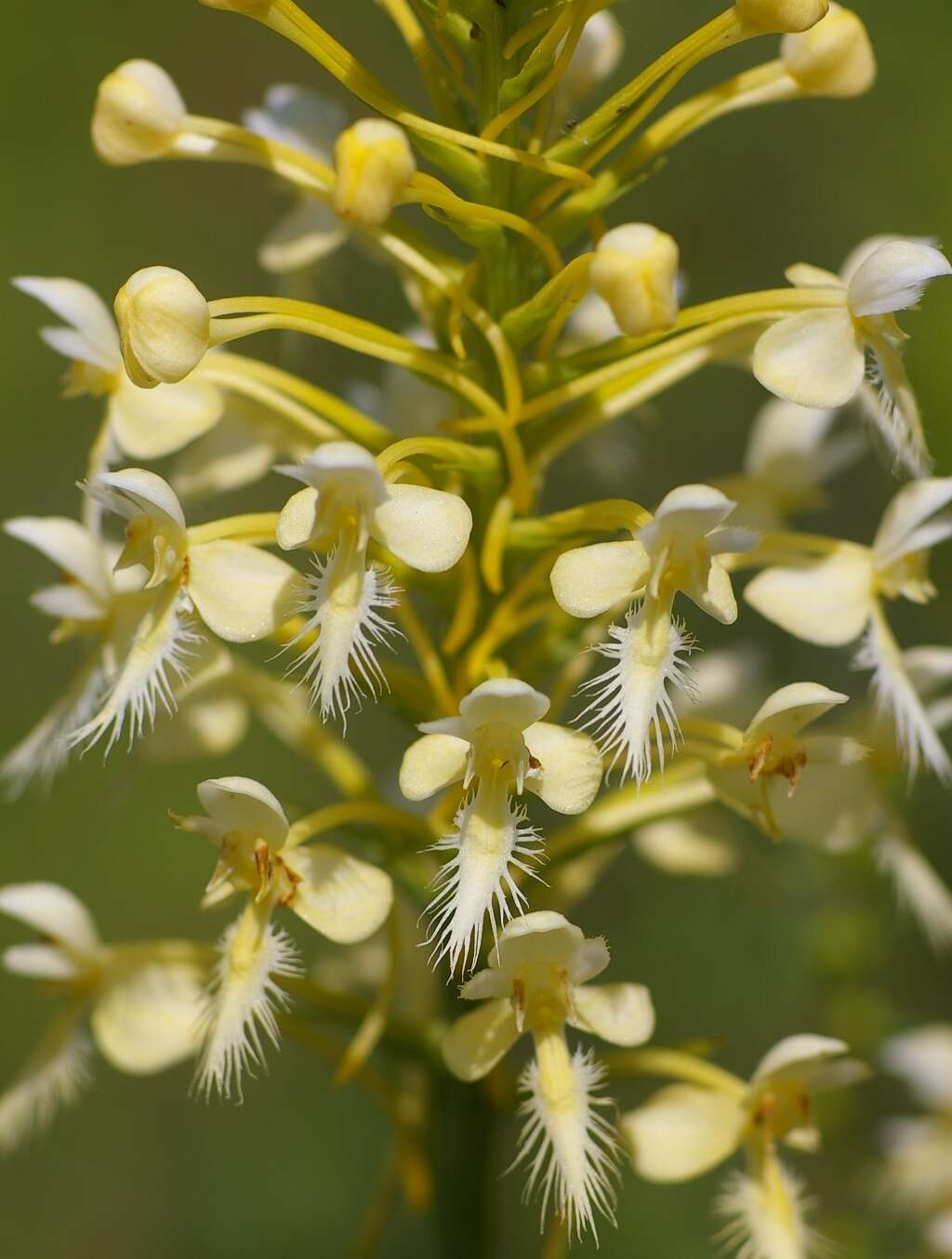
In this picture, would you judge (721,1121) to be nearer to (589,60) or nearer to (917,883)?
(917,883)

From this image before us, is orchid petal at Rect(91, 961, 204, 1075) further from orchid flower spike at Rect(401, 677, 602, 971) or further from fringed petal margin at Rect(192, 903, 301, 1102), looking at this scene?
orchid flower spike at Rect(401, 677, 602, 971)

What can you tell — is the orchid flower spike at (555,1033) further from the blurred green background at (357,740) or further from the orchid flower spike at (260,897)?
the blurred green background at (357,740)

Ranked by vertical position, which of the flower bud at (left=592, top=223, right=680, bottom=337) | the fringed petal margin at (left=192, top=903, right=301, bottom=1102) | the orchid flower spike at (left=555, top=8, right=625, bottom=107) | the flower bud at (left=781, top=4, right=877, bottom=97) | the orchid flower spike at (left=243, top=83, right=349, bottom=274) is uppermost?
the orchid flower spike at (left=555, top=8, right=625, bottom=107)

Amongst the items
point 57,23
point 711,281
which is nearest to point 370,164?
point 711,281

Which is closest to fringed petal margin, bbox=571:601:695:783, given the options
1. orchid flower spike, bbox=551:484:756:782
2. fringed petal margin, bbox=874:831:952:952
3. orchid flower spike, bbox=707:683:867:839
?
orchid flower spike, bbox=551:484:756:782

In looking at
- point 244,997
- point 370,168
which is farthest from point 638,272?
point 244,997

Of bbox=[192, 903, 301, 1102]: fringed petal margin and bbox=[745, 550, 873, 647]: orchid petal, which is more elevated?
bbox=[745, 550, 873, 647]: orchid petal

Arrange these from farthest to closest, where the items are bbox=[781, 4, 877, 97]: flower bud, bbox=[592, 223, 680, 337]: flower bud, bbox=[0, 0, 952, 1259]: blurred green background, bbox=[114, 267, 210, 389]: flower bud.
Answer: bbox=[0, 0, 952, 1259]: blurred green background → bbox=[781, 4, 877, 97]: flower bud → bbox=[114, 267, 210, 389]: flower bud → bbox=[592, 223, 680, 337]: flower bud
